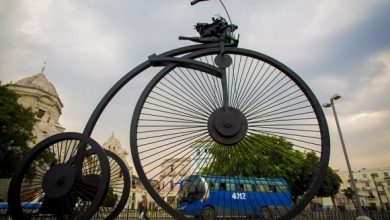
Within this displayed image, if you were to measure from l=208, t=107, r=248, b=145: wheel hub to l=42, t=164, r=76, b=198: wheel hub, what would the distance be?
2.29 metres

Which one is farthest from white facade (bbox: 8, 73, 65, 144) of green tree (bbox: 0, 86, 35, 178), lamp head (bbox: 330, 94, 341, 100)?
lamp head (bbox: 330, 94, 341, 100)

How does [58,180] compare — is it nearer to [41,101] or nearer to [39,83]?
[41,101]

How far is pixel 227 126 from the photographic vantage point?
398cm

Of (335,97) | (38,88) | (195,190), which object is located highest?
(38,88)

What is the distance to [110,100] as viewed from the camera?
4676 mm

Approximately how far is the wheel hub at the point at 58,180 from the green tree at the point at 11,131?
1871cm

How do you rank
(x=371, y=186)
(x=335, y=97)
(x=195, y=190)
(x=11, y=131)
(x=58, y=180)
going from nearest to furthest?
(x=58, y=180), (x=195, y=190), (x=335, y=97), (x=11, y=131), (x=371, y=186)

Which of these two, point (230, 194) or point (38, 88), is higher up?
point (38, 88)

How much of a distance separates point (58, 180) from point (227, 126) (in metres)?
2.74

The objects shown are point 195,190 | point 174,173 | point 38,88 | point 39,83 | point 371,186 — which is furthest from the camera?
point 371,186

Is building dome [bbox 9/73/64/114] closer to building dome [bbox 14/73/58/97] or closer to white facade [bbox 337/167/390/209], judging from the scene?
building dome [bbox 14/73/58/97]

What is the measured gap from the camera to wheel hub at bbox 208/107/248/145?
395 centimetres

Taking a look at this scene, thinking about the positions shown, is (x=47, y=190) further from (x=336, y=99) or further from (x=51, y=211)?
(x=336, y=99)

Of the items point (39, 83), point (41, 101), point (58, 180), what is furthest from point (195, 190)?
point (39, 83)
